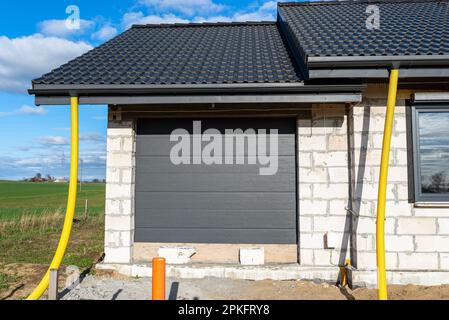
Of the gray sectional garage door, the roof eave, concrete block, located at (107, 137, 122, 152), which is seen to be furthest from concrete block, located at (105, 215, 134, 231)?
the roof eave

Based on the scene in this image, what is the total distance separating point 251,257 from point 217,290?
90 cm

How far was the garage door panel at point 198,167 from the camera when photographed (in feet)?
19.3

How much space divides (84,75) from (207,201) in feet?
9.52

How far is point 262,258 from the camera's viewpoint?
5.61 metres

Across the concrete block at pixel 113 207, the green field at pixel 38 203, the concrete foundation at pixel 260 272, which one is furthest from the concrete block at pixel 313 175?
the green field at pixel 38 203

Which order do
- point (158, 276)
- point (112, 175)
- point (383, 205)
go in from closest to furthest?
point (158, 276) → point (383, 205) → point (112, 175)

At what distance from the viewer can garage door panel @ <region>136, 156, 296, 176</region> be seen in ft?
19.3

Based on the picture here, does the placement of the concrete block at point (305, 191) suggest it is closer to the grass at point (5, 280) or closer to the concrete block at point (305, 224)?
the concrete block at point (305, 224)

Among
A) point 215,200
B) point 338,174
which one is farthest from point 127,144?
point 338,174

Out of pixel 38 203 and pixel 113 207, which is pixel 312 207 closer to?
pixel 113 207

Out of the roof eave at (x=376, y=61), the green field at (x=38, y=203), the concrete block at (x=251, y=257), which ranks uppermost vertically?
the roof eave at (x=376, y=61)

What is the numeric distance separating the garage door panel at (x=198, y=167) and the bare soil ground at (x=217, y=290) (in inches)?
71.4

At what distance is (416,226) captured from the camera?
5016 millimetres
